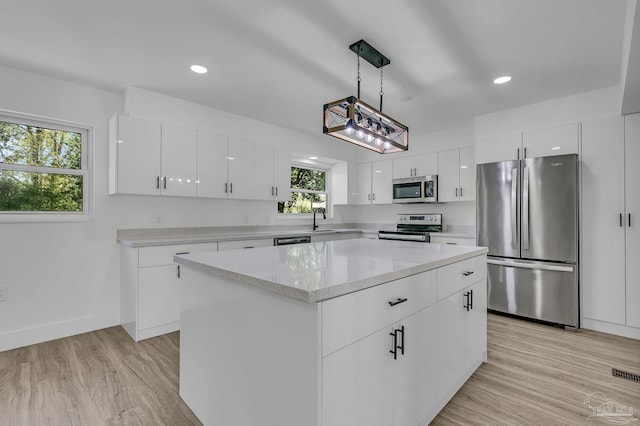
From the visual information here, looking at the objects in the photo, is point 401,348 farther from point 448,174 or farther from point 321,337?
point 448,174

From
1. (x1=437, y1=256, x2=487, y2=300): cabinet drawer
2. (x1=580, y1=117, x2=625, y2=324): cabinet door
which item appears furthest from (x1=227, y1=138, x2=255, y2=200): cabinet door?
(x1=580, y1=117, x2=625, y2=324): cabinet door

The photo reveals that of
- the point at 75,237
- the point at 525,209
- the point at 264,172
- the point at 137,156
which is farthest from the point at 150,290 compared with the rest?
the point at 525,209

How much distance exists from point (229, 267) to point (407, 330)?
899 mm

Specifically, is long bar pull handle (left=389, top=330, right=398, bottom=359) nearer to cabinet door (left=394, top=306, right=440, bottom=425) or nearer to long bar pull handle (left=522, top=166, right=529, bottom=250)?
cabinet door (left=394, top=306, right=440, bottom=425)

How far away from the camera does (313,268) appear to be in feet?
4.68

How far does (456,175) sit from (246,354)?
410 centimetres

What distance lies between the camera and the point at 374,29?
2.20 m

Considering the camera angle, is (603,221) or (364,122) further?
(603,221)

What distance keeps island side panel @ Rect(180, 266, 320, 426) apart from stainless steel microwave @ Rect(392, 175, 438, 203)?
3.82 m

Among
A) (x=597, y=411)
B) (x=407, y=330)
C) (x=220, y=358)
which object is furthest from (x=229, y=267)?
(x=597, y=411)

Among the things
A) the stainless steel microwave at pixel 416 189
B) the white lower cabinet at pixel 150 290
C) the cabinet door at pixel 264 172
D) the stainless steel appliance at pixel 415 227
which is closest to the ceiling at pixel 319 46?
the cabinet door at pixel 264 172

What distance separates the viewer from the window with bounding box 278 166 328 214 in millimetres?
5160

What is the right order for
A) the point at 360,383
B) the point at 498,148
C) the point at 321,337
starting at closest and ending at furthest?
the point at 321,337
the point at 360,383
the point at 498,148

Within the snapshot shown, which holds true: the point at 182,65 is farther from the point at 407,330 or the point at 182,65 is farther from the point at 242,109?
the point at 407,330
